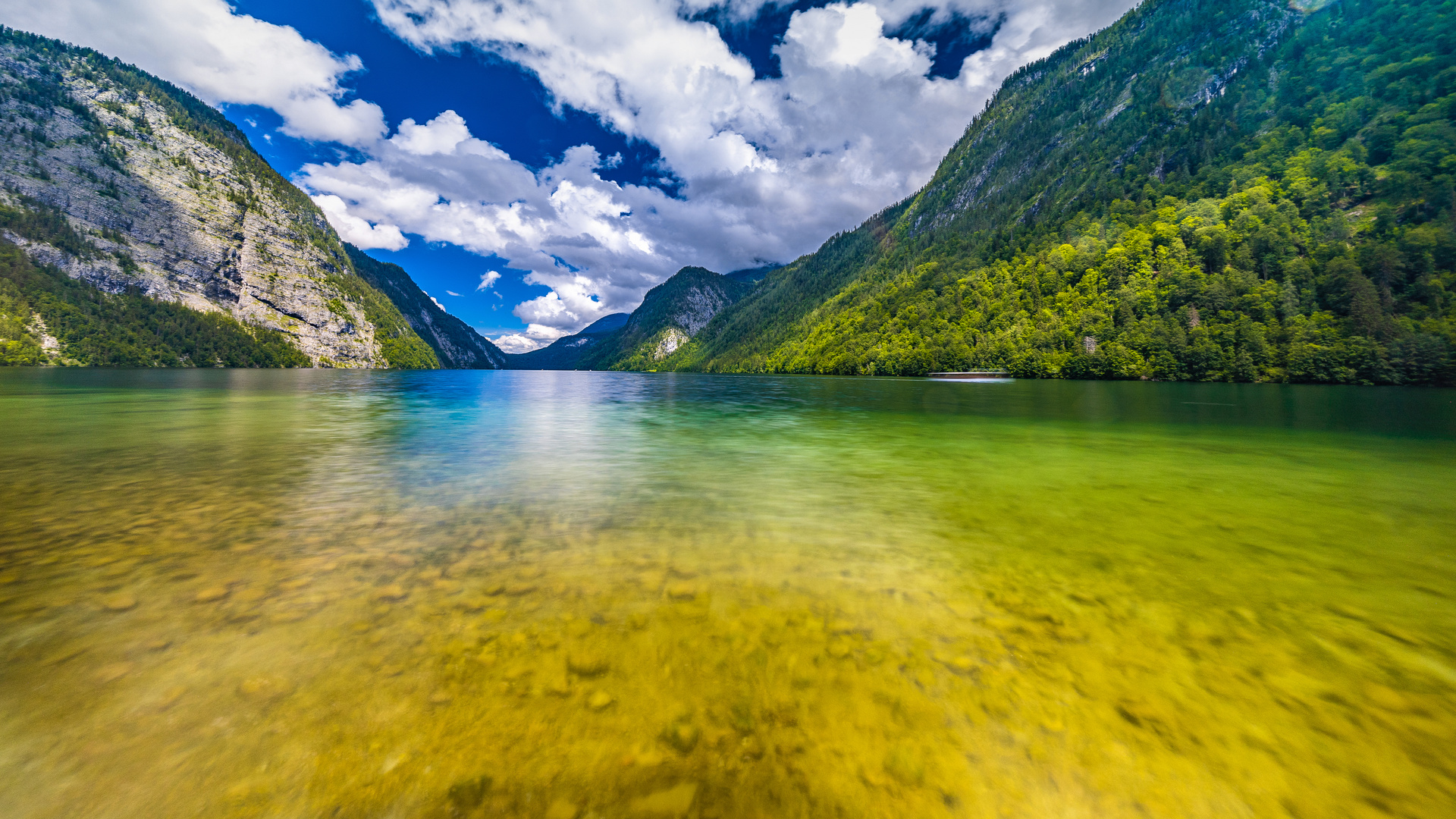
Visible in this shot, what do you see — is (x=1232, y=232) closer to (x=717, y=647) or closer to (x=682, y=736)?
(x=717, y=647)

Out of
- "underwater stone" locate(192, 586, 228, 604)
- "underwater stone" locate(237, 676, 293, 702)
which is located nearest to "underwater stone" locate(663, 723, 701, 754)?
"underwater stone" locate(237, 676, 293, 702)

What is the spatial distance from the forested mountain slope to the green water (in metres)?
115

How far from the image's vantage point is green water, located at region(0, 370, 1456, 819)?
382 cm

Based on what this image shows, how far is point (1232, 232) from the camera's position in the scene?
113188mm

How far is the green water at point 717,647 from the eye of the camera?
12.5 ft

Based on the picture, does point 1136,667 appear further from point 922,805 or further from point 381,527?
point 381,527

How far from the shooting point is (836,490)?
1395 centimetres

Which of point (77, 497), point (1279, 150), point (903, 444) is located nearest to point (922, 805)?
point (77, 497)

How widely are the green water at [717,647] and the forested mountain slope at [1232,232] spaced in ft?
378

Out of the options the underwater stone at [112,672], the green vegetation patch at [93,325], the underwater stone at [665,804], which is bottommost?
the underwater stone at [665,804]

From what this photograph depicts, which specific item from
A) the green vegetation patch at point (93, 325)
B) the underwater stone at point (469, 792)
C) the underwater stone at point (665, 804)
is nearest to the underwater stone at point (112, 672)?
the underwater stone at point (469, 792)

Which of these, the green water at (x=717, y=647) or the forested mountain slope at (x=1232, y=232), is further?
the forested mountain slope at (x=1232, y=232)

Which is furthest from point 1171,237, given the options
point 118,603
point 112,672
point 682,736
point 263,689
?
point 118,603

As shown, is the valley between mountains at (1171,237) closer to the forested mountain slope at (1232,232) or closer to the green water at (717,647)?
the forested mountain slope at (1232,232)
